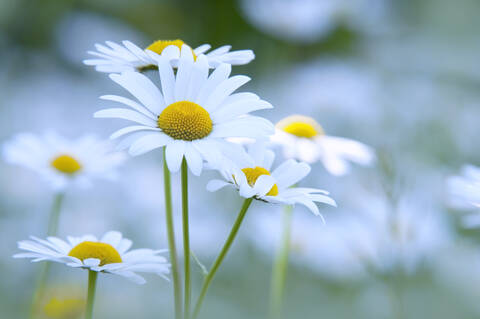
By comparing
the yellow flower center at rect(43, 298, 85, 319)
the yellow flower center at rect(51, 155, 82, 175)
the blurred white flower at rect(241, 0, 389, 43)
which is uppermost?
the blurred white flower at rect(241, 0, 389, 43)

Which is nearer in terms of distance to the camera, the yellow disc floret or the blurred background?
the yellow disc floret

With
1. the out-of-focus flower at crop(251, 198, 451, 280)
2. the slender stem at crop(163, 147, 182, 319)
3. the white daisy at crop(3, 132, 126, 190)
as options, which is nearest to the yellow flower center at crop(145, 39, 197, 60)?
the slender stem at crop(163, 147, 182, 319)

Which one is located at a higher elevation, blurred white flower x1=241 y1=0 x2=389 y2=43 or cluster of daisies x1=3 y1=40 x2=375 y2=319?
blurred white flower x1=241 y1=0 x2=389 y2=43

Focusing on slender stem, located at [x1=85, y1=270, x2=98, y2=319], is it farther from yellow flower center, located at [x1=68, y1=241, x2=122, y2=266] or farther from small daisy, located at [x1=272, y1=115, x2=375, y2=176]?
small daisy, located at [x1=272, y1=115, x2=375, y2=176]

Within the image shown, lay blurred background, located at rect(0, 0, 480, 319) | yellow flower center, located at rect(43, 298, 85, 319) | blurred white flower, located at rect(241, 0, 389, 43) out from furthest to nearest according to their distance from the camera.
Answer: blurred white flower, located at rect(241, 0, 389, 43)
blurred background, located at rect(0, 0, 480, 319)
yellow flower center, located at rect(43, 298, 85, 319)

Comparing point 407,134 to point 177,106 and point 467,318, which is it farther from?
point 177,106

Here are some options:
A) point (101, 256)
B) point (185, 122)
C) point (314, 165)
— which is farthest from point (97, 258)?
point (314, 165)

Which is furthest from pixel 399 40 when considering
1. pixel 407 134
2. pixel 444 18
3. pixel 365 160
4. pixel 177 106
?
pixel 177 106
